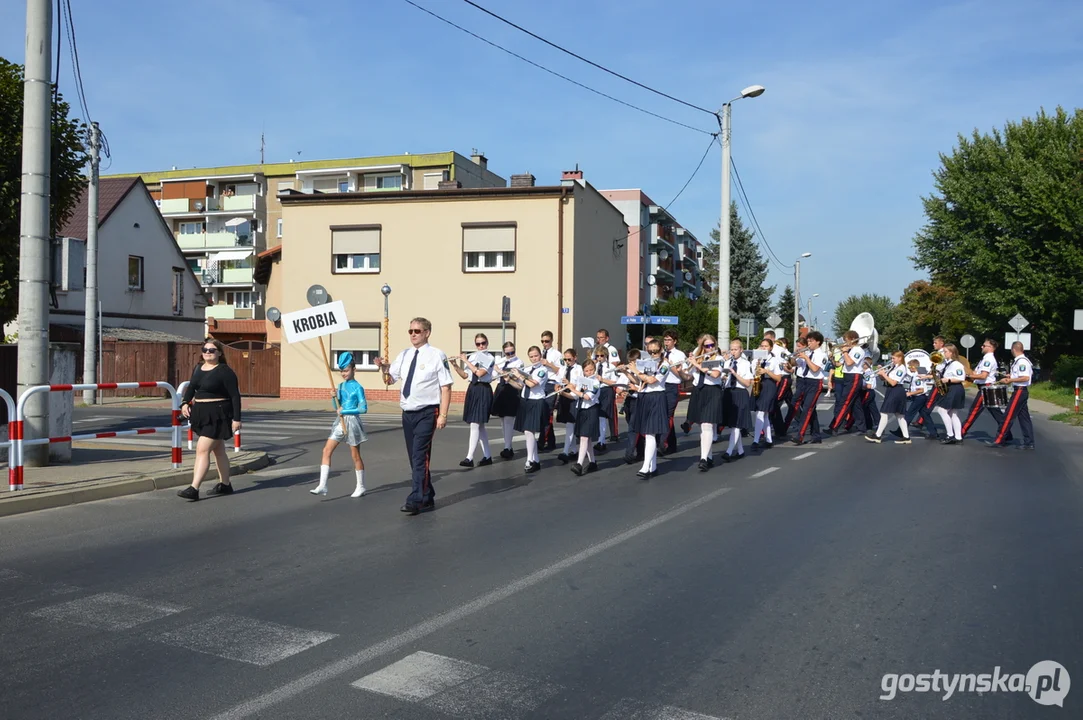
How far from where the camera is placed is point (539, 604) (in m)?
5.46

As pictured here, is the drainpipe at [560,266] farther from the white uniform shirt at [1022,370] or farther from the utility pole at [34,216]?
the utility pole at [34,216]

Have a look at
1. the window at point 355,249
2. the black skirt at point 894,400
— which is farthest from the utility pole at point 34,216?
the window at point 355,249

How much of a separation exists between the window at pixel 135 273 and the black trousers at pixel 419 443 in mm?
35849

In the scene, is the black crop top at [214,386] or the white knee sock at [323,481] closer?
the black crop top at [214,386]

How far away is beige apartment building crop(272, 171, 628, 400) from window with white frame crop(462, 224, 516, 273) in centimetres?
3

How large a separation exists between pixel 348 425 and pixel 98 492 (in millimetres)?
2617

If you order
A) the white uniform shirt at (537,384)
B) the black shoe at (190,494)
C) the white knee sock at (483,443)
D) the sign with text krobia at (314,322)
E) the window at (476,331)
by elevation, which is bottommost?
the black shoe at (190,494)

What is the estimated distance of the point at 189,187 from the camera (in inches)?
2494

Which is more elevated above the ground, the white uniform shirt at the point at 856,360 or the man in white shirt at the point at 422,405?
the white uniform shirt at the point at 856,360

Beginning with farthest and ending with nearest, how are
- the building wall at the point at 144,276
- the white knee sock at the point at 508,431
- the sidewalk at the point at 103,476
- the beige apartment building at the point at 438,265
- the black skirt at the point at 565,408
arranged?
the building wall at the point at 144,276
the beige apartment building at the point at 438,265
the black skirt at the point at 565,408
the white knee sock at the point at 508,431
the sidewalk at the point at 103,476

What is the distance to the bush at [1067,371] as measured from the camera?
34.8 m

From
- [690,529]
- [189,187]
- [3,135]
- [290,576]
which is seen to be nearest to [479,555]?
[290,576]

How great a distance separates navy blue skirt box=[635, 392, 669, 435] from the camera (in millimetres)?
11008

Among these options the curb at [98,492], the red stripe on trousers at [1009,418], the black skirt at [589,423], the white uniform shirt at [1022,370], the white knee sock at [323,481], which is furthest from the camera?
the red stripe on trousers at [1009,418]
